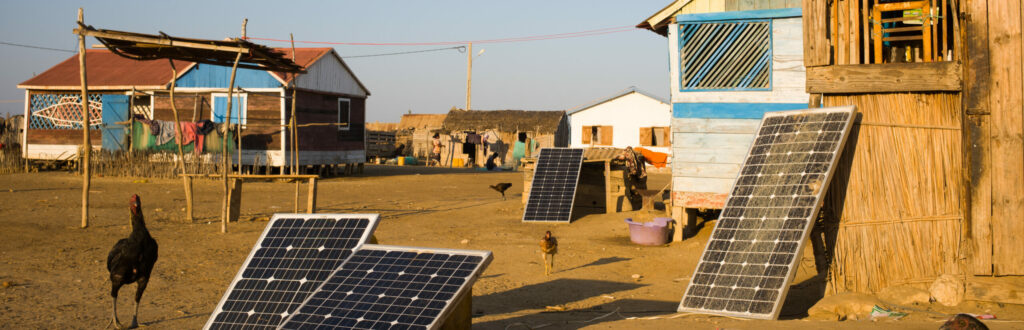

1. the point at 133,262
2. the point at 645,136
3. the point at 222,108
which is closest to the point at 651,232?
the point at 133,262

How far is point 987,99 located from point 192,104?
25.4 meters

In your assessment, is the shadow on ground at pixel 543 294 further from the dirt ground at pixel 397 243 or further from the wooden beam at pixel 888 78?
the wooden beam at pixel 888 78

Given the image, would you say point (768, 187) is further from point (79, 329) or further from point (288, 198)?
point (288, 198)

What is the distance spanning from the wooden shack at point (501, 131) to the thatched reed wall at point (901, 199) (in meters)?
32.9

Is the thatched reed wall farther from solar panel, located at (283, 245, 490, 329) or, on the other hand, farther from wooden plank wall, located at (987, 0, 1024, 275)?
solar panel, located at (283, 245, 490, 329)

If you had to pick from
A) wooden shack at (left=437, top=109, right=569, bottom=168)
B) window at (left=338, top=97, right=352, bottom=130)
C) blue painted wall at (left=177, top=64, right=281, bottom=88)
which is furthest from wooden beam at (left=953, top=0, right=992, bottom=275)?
wooden shack at (left=437, top=109, right=569, bottom=168)

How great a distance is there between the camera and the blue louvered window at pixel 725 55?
512 inches

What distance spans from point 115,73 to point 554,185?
68.4ft

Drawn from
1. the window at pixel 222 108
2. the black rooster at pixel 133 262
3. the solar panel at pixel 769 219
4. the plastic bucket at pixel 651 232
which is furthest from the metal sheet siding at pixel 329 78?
the solar panel at pixel 769 219

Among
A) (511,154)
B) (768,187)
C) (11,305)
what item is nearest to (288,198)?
(11,305)

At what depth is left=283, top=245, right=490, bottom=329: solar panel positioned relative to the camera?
20.6 feet

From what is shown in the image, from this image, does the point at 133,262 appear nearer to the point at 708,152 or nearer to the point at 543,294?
the point at 543,294

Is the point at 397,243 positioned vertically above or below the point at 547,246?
below

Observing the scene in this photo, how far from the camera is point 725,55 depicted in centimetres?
1312
